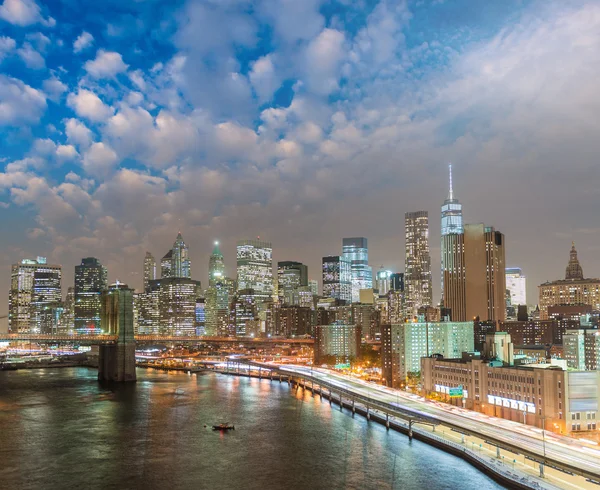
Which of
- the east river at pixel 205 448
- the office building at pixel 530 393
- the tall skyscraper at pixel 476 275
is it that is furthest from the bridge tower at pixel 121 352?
the tall skyscraper at pixel 476 275

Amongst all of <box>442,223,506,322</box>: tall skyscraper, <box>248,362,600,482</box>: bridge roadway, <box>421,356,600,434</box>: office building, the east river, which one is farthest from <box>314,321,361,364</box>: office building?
<box>421,356,600,434</box>: office building

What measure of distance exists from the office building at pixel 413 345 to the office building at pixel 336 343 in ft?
163

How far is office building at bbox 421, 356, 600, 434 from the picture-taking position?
49719mm

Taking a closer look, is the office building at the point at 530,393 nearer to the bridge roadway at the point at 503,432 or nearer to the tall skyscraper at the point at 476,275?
the bridge roadway at the point at 503,432

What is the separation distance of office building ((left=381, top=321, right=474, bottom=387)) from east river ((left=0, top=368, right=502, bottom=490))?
46.3 ft

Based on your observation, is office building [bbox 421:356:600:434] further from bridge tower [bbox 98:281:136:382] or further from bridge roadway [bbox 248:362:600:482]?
bridge tower [bbox 98:281:136:382]

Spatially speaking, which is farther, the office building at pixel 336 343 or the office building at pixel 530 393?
the office building at pixel 336 343

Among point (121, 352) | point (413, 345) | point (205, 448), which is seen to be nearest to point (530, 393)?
point (205, 448)

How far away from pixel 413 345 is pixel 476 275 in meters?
107

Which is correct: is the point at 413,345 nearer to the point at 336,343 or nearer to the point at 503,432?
the point at 503,432

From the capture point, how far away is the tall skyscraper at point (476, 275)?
185m

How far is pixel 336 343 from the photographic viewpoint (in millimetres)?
148125

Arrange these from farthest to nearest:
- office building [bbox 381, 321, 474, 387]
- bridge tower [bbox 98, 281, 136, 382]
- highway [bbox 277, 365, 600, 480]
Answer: bridge tower [bbox 98, 281, 136, 382] < office building [bbox 381, 321, 474, 387] < highway [bbox 277, 365, 600, 480]

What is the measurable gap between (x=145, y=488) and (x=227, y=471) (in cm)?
607
